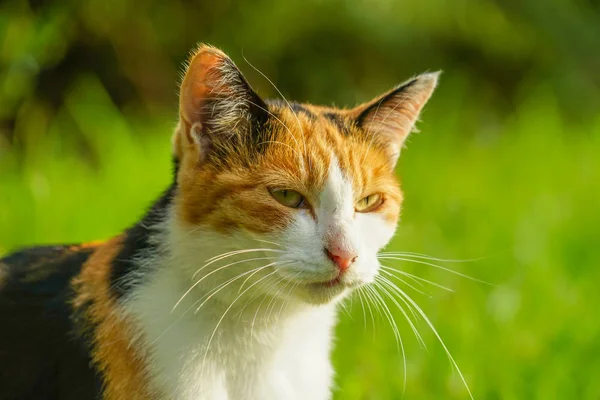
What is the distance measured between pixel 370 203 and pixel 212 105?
16.6 inches

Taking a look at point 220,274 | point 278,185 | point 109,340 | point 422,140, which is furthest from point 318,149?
point 422,140

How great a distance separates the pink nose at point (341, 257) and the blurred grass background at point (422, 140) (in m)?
0.74

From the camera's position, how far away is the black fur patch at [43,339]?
1.75 m

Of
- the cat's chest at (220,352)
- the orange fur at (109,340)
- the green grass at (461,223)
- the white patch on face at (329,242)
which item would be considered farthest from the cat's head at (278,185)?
the green grass at (461,223)

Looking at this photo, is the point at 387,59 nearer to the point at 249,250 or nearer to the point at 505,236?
the point at 505,236

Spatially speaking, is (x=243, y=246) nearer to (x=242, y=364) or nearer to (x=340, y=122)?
(x=242, y=364)

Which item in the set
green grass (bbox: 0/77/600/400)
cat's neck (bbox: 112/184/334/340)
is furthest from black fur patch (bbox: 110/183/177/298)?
green grass (bbox: 0/77/600/400)

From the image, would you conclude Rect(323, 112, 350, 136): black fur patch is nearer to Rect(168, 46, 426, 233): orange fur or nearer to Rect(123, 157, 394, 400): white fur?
Rect(168, 46, 426, 233): orange fur

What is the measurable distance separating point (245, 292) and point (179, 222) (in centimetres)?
21

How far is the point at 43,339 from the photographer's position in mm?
1805

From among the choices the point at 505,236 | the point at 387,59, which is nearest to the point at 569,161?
the point at 505,236

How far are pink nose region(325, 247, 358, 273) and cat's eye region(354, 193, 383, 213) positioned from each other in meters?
0.20

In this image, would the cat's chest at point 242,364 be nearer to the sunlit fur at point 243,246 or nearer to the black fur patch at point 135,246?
the sunlit fur at point 243,246

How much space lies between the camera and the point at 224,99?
5.71ft
